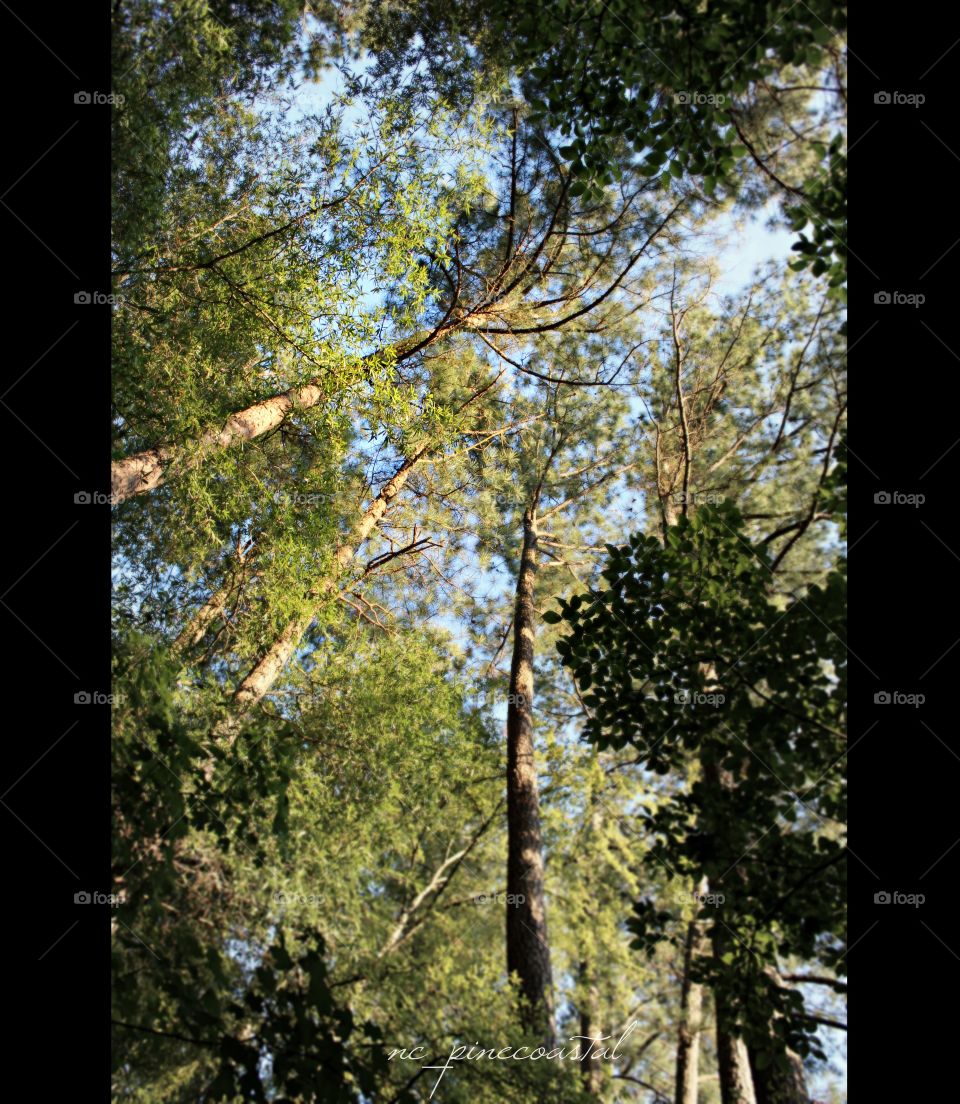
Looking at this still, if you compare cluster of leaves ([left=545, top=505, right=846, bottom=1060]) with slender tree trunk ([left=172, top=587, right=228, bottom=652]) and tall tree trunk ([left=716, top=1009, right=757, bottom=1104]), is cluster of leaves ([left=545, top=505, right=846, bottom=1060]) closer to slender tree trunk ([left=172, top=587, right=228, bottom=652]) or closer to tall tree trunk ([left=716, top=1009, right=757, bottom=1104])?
tall tree trunk ([left=716, top=1009, right=757, bottom=1104])

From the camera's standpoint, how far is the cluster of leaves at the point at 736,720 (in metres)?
2.43

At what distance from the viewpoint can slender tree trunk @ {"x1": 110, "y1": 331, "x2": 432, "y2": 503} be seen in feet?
11.4

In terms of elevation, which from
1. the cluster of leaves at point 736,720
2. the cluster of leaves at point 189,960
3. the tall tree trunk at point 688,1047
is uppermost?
the cluster of leaves at point 736,720

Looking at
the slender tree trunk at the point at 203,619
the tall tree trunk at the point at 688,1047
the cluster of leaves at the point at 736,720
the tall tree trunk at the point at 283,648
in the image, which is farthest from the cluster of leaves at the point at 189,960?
the tall tree trunk at the point at 688,1047

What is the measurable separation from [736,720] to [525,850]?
8.18ft

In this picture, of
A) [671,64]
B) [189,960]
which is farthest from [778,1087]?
[671,64]

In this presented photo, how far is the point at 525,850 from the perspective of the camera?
4.71 metres

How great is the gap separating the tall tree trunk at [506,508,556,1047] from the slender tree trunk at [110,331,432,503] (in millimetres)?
2094

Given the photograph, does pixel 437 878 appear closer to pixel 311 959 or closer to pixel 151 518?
pixel 151 518

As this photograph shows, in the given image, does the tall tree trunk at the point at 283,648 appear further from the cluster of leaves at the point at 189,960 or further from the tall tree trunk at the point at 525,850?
the tall tree trunk at the point at 525,850

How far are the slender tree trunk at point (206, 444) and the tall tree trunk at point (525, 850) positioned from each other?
2.09 m
